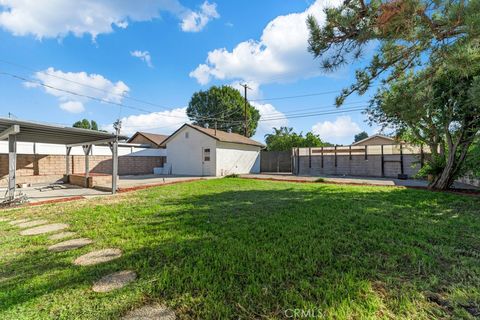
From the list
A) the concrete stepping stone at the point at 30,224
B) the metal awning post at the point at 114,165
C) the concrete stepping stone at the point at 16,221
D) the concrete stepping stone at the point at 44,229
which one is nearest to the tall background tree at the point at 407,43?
the concrete stepping stone at the point at 44,229

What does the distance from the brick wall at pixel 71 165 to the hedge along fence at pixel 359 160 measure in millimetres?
12637

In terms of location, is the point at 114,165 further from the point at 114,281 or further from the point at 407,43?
the point at 407,43

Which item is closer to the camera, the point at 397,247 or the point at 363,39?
the point at 397,247

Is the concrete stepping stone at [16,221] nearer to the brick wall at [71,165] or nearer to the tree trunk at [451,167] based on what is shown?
the brick wall at [71,165]

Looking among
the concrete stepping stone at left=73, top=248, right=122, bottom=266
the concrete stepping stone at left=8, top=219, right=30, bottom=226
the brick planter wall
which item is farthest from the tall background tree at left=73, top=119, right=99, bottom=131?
the concrete stepping stone at left=73, top=248, right=122, bottom=266

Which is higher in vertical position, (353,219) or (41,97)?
(41,97)

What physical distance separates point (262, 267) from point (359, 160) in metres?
16.3

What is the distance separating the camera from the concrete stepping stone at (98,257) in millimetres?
2664

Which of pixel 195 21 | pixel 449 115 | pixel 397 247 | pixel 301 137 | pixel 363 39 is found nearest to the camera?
pixel 397 247

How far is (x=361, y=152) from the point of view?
53.3 ft

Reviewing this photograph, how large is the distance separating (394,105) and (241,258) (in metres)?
6.78

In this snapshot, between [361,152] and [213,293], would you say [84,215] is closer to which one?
[213,293]

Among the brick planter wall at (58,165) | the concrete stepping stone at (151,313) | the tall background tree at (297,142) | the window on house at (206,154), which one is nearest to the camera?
the concrete stepping stone at (151,313)

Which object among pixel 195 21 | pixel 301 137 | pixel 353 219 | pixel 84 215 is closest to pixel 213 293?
pixel 353 219
